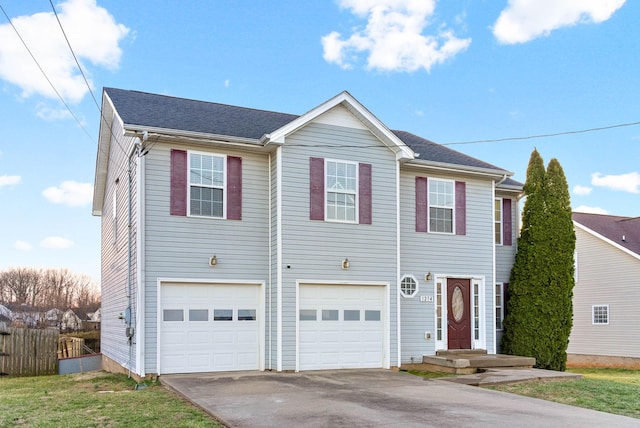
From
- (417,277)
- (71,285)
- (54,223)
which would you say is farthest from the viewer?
(71,285)

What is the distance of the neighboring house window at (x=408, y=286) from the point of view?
15.0 m

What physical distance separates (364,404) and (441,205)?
7.83 m

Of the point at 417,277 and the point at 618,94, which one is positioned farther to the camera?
the point at 618,94

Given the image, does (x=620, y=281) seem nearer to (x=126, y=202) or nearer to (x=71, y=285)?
(x=126, y=202)

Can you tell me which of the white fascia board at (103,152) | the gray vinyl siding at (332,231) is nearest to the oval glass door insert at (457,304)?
the gray vinyl siding at (332,231)

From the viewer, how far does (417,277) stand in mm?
15227

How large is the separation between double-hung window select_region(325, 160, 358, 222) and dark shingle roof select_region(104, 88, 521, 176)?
6.32 feet

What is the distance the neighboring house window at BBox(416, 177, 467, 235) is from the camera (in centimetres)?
1551

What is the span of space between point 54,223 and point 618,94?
79.9 ft

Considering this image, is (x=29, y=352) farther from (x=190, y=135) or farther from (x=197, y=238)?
(x=190, y=135)

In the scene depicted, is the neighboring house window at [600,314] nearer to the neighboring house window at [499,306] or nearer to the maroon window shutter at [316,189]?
the neighboring house window at [499,306]

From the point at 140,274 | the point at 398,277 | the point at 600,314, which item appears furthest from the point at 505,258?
the point at 140,274

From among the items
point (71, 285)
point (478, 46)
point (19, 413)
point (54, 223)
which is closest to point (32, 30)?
point (19, 413)

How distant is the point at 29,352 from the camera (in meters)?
17.3
